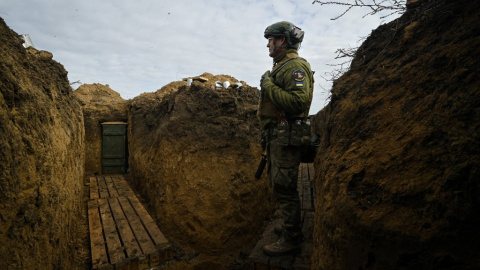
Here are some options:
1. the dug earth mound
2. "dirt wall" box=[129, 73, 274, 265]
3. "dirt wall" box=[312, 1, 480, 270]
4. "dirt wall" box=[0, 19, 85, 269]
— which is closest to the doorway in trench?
the dug earth mound

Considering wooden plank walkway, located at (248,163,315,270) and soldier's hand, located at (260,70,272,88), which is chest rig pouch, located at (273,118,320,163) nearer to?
soldier's hand, located at (260,70,272,88)

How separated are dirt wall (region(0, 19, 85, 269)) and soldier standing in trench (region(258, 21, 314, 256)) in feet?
6.74

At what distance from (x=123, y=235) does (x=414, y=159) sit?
405 cm

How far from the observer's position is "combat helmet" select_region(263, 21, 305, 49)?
294cm

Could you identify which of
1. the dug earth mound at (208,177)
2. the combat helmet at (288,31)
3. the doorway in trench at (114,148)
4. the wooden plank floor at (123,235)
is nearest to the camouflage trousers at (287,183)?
the combat helmet at (288,31)

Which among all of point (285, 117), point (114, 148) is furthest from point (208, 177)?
point (114, 148)

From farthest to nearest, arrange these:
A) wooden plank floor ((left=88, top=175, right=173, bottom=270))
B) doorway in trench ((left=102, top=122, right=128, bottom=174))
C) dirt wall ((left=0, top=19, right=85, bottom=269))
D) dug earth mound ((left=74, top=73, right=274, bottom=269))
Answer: doorway in trench ((left=102, top=122, right=128, bottom=174)) → dug earth mound ((left=74, top=73, right=274, bottom=269)) → wooden plank floor ((left=88, top=175, right=173, bottom=270)) → dirt wall ((left=0, top=19, right=85, bottom=269))

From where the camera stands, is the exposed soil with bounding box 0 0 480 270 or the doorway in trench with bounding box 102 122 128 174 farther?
the doorway in trench with bounding box 102 122 128 174

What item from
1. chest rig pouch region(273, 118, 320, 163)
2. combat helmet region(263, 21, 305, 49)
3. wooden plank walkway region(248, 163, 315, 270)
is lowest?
wooden plank walkway region(248, 163, 315, 270)

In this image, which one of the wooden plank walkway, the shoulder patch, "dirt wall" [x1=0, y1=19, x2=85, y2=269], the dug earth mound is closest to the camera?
"dirt wall" [x1=0, y1=19, x2=85, y2=269]

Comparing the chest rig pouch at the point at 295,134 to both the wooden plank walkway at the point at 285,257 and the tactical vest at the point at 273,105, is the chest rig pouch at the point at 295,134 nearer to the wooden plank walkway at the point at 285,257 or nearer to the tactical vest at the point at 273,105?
the tactical vest at the point at 273,105

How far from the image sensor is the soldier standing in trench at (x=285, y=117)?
272 cm

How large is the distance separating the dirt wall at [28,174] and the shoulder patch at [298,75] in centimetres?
241

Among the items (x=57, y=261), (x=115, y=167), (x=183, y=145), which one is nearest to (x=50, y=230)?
(x=57, y=261)
